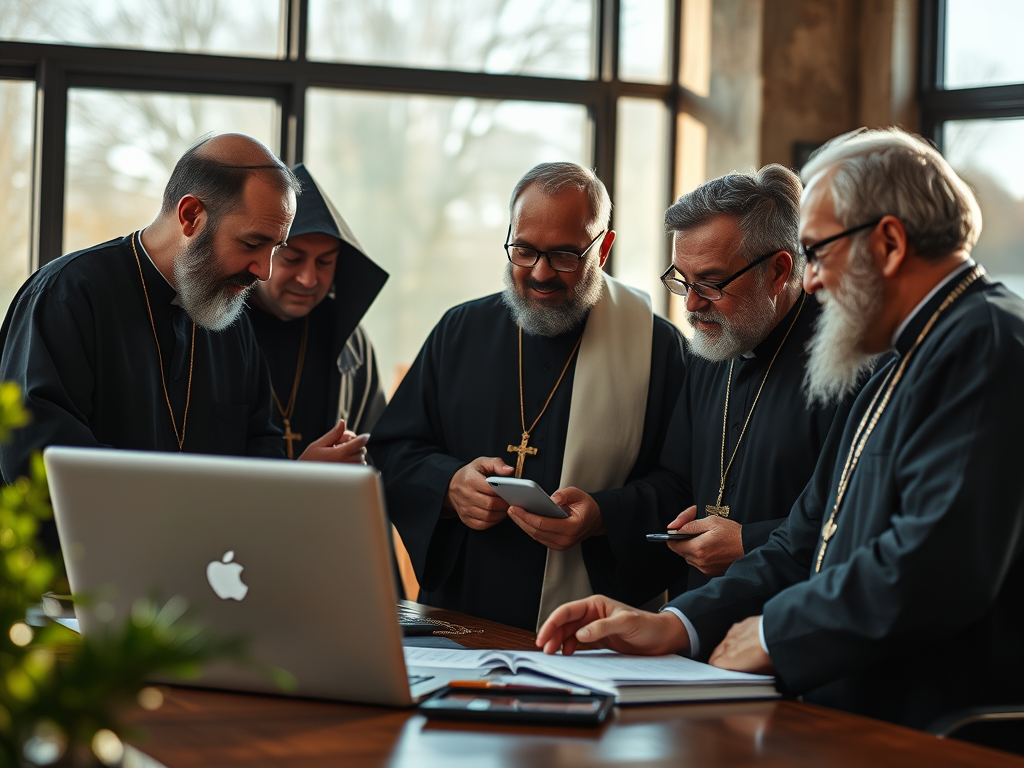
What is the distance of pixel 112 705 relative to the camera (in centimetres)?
77

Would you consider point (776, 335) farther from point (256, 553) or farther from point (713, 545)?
point (256, 553)

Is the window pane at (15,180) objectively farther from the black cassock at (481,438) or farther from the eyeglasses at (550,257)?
the eyeglasses at (550,257)

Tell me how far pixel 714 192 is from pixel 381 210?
352 cm

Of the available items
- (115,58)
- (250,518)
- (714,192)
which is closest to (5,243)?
(115,58)

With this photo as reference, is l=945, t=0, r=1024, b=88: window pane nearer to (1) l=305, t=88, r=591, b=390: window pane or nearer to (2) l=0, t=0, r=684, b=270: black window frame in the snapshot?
(2) l=0, t=0, r=684, b=270: black window frame

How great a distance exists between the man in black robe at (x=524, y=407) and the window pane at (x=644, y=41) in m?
3.28

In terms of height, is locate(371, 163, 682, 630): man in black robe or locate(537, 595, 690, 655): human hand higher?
locate(371, 163, 682, 630): man in black robe

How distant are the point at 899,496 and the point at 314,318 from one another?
280 cm

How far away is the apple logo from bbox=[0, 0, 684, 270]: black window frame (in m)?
4.45

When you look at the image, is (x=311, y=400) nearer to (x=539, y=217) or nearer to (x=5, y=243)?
(x=539, y=217)

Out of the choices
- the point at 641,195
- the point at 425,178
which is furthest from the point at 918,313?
the point at 641,195

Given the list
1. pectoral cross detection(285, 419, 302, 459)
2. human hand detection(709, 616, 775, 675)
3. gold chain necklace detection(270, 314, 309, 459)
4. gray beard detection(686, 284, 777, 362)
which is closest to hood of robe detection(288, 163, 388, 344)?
gold chain necklace detection(270, 314, 309, 459)

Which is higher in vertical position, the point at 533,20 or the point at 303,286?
the point at 533,20

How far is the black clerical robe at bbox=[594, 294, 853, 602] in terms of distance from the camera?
299 cm
